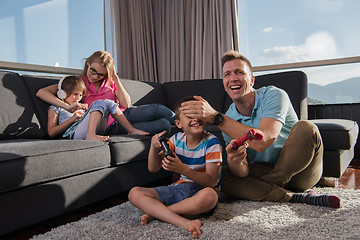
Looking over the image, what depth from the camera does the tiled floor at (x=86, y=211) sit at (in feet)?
4.20

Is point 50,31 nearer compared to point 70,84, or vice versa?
point 70,84

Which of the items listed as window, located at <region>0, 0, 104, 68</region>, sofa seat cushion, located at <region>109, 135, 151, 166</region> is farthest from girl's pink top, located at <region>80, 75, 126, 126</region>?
window, located at <region>0, 0, 104, 68</region>

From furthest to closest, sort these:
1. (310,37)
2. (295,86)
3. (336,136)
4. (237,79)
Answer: (310,37)
(295,86)
(336,136)
(237,79)

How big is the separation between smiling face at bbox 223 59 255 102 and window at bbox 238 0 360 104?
91.5 inches

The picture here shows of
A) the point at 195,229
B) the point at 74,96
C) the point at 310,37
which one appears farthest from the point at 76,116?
the point at 310,37

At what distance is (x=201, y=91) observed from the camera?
9.34ft

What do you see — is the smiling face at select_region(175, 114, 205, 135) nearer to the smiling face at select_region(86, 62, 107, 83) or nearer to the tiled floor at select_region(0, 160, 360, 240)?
the tiled floor at select_region(0, 160, 360, 240)

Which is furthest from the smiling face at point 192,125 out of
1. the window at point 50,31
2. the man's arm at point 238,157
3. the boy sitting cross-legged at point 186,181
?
the window at point 50,31

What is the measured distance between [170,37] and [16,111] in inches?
98.4

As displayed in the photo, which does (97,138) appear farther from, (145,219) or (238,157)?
(238,157)

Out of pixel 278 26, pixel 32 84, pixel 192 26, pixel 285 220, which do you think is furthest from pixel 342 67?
pixel 32 84

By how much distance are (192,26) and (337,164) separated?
2.53 m

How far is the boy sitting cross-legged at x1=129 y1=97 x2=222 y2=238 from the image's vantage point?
1.20m

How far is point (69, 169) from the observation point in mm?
1400
